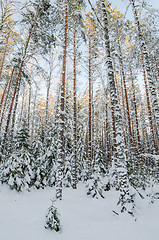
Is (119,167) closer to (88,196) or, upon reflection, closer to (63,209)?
(63,209)

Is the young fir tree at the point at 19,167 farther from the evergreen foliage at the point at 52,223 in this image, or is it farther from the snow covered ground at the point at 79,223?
the evergreen foliage at the point at 52,223

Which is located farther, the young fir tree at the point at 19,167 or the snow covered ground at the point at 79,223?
the young fir tree at the point at 19,167

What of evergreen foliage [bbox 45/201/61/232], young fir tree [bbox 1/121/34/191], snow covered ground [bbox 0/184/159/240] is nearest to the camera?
snow covered ground [bbox 0/184/159/240]

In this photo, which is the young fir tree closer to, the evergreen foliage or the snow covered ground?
the snow covered ground

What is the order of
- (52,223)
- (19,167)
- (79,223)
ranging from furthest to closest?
1. (19,167)
2. (79,223)
3. (52,223)

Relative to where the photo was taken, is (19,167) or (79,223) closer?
(79,223)

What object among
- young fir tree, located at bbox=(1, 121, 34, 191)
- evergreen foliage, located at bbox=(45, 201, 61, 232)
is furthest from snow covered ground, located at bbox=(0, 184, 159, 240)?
young fir tree, located at bbox=(1, 121, 34, 191)

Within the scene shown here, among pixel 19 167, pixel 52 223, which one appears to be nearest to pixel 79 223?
pixel 52 223

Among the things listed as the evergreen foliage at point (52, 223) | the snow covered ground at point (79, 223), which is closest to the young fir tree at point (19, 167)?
the snow covered ground at point (79, 223)

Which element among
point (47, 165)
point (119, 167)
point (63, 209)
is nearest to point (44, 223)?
point (63, 209)

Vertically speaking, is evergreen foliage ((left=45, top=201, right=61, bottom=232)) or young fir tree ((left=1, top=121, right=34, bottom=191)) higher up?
young fir tree ((left=1, top=121, right=34, bottom=191))

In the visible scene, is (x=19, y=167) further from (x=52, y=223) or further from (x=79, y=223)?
(x=79, y=223)

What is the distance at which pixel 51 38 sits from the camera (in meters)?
8.25

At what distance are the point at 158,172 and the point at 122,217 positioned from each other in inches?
144
